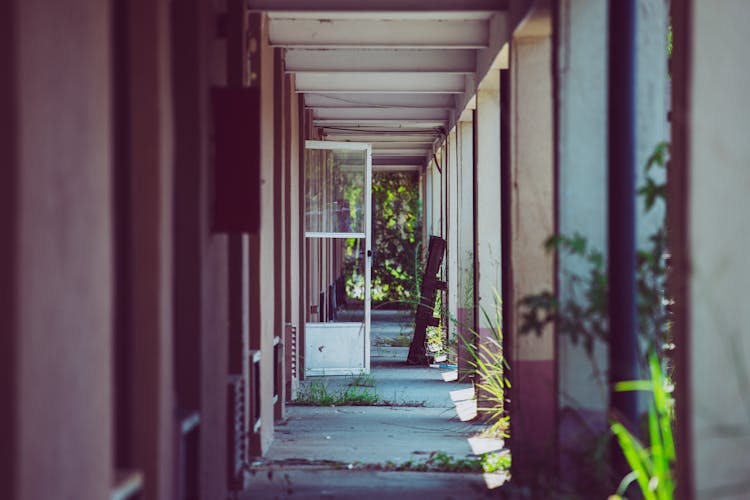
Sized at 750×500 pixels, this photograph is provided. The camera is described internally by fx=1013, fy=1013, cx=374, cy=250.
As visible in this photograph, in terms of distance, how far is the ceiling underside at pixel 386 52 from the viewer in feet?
20.5

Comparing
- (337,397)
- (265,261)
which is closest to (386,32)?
(265,261)

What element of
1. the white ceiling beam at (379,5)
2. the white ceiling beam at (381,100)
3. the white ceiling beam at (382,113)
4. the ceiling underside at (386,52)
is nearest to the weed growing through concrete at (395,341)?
the ceiling underside at (386,52)

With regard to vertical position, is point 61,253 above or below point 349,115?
below

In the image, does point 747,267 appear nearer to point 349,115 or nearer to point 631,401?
point 631,401

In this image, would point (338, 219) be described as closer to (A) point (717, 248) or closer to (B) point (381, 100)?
(B) point (381, 100)

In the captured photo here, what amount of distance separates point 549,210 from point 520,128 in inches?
19.4

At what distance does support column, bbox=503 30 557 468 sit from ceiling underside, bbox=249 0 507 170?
2.47 feet

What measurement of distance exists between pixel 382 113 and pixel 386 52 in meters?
3.34

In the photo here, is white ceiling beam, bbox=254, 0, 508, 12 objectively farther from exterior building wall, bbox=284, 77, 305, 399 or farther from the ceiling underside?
exterior building wall, bbox=284, 77, 305, 399

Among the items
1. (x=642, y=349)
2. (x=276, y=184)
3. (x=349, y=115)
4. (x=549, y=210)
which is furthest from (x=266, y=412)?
(x=349, y=115)

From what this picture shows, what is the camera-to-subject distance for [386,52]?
8.56 meters

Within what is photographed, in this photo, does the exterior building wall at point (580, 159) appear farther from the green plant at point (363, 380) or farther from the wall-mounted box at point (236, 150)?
the green plant at point (363, 380)

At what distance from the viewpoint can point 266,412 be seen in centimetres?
695

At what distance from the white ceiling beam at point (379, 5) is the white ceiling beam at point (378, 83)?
3.12 metres
